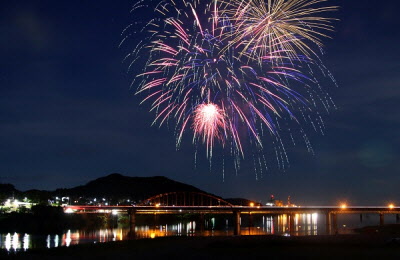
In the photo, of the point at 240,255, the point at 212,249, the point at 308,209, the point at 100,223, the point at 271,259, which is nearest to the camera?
the point at 271,259

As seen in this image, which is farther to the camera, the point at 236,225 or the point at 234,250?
the point at 236,225

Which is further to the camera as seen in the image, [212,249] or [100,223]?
[100,223]

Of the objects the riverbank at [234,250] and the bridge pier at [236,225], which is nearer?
the riverbank at [234,250]

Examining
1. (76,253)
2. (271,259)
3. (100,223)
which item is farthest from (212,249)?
(100,223)

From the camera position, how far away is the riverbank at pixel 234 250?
41156mm

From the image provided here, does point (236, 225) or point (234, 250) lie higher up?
point (234, 250)

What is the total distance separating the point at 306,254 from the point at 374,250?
7.33 meters

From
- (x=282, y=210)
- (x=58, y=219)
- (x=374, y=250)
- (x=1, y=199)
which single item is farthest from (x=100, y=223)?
(x=374, y=250)

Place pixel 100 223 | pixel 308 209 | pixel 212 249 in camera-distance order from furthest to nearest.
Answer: pixel 100 223 < pixel 308 209 < pixel 212 249

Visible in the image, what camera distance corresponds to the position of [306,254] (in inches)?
1636

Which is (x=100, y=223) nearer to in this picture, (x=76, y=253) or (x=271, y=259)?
(x=76, y=253)

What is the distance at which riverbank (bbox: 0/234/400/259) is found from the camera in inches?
1620

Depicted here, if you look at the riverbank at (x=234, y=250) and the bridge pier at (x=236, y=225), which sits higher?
the riverbank at (x=234, y=250)

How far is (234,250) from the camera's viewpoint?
45.5 m
